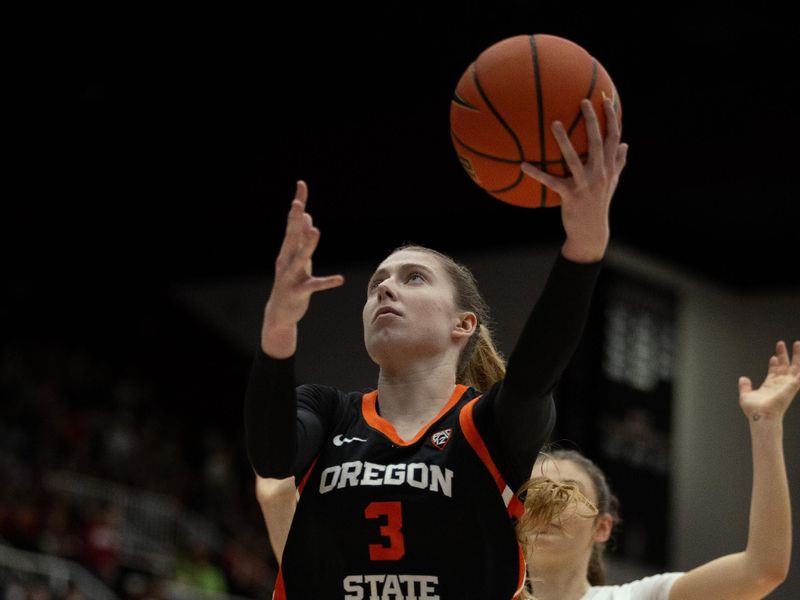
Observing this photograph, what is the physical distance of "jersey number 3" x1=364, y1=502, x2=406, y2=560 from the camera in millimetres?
2729

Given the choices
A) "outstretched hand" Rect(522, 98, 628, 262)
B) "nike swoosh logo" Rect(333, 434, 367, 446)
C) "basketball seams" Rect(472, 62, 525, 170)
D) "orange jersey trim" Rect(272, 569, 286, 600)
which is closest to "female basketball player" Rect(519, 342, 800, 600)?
"nike swoosh logo" Rect(333, 434, 367, 446)

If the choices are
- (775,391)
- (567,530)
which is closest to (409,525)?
(775,391)

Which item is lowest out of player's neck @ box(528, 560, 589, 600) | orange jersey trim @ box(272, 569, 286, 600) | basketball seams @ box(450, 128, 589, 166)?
orange jersey trim @ box(272, 569, 286, 600)

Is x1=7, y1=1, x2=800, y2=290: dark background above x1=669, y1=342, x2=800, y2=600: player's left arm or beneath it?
above

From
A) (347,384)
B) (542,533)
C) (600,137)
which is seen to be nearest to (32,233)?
(347,384)

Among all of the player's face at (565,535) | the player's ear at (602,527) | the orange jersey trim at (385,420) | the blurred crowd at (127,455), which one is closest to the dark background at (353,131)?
the blurred crowd at (127,455)

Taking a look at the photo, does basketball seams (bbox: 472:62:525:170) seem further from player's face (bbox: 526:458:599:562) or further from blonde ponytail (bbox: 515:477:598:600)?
player's face (bbox: 526:458:599:562)

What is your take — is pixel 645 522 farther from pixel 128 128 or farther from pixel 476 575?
pixel 476 575

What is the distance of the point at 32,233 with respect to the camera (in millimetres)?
17156

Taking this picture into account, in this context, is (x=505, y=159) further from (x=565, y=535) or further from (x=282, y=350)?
(x=565, y=535)

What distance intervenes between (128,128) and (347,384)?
372 cm

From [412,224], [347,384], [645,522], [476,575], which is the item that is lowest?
[476,575]

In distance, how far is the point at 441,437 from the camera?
2.85m

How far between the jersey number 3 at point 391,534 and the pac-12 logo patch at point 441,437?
0.55 ft
